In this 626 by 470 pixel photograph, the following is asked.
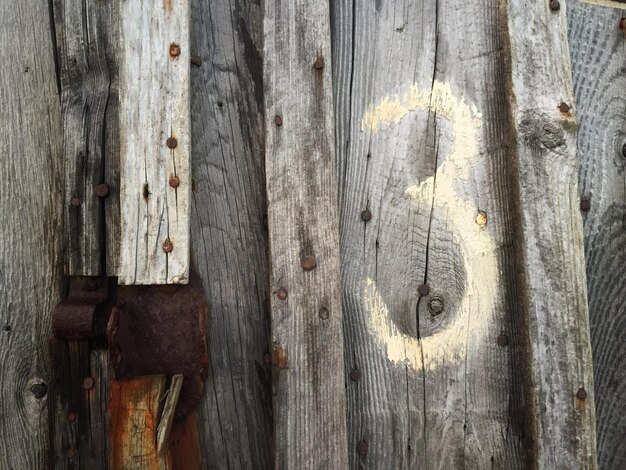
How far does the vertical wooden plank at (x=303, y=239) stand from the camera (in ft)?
4.69

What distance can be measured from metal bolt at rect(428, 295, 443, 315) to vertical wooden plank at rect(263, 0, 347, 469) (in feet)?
1.01

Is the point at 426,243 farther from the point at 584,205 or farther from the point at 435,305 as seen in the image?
the point at 584,205

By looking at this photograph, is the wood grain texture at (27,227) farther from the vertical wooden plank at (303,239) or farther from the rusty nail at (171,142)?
the vertical wooden plank at (303,239)

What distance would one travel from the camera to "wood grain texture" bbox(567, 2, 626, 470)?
5.62 ft

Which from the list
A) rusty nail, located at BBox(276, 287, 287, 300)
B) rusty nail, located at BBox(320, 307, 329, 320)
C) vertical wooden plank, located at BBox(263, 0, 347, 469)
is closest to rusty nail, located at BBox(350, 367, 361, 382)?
vertical wooden plank, located at BBox(263, 0, 347, 469)

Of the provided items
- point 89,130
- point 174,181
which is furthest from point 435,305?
point 89,130

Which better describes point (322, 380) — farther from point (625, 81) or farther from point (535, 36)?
point (625, 81)

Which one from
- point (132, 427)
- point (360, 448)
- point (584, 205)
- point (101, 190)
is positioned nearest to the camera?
point (132, 427)

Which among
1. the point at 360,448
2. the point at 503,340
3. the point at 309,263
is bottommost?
the point at 360,448

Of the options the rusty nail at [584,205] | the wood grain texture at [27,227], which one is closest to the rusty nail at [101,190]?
the wood grain texture at [27,227]

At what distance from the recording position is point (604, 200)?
5.68ft

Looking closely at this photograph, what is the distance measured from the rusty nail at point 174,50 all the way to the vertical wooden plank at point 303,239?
9.4 inches

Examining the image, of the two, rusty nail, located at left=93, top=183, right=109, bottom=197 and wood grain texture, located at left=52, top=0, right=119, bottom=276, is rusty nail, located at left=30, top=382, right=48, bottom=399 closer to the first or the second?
wood grain texture, located at left=52, top=0, right=119, bottom=276

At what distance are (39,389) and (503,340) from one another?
136 centimetres
